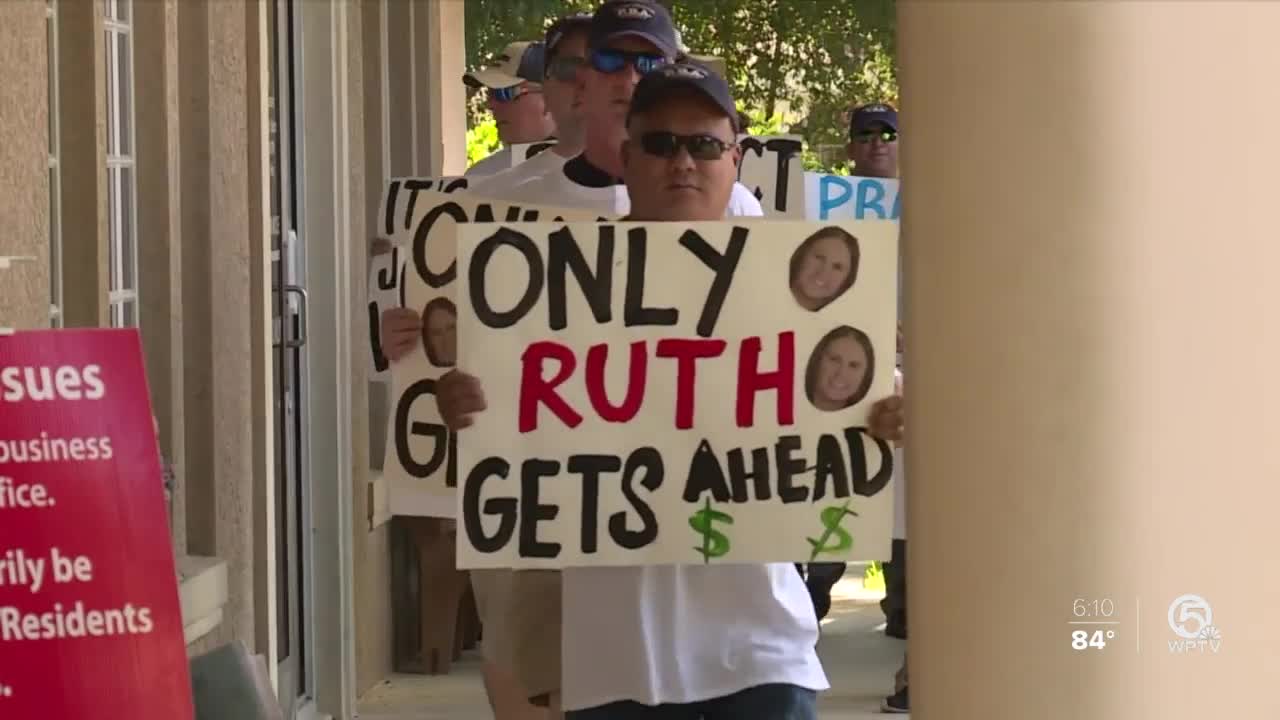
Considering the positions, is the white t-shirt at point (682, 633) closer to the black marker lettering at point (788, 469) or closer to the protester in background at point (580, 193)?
the black marker lettering at point (788, 469)

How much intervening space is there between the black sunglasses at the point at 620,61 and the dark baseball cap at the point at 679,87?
0.51 m

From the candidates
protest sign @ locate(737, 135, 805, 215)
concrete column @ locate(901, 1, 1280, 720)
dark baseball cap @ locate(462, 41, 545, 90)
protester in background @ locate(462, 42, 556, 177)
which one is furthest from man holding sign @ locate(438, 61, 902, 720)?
dark baseball cap @ locate(462, 41, 545, 90)

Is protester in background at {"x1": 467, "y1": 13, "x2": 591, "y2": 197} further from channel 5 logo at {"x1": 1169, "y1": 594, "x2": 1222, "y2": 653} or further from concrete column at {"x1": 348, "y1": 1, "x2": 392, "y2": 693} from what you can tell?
channel 5 logo at {"x1": 1169, "y1": 594, "x2": 1222, "y2": 653}

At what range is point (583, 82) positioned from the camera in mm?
4703

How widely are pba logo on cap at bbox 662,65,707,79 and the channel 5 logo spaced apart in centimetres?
194

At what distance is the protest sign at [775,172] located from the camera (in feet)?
20.0

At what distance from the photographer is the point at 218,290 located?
599 centimetres

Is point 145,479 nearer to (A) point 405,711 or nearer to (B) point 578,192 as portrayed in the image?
(B) point 578,192

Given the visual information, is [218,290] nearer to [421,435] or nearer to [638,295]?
[421,435]

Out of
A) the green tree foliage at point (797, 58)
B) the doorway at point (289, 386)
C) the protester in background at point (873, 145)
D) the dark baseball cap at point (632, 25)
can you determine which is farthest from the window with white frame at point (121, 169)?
the green tree foliage at point (797, 58)

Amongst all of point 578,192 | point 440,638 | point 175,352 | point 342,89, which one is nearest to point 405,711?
point 440,638

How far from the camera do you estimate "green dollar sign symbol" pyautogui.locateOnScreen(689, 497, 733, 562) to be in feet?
12.3

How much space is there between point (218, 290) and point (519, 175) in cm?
115

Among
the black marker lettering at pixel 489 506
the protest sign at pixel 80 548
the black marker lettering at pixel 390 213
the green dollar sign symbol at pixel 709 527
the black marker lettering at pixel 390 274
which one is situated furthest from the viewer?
the black marker lettering at pixel 390 213
